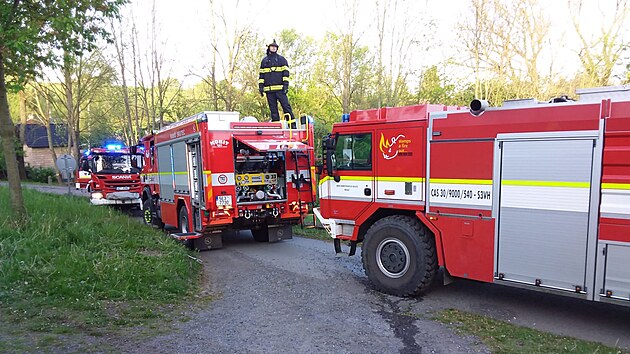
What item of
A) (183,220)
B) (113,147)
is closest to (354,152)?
(183,220)

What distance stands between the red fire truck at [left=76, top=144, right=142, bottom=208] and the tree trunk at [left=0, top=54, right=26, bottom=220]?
756 centimetres

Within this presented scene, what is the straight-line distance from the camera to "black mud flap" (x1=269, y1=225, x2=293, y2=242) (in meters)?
10.8

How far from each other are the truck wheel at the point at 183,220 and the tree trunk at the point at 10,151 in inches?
133

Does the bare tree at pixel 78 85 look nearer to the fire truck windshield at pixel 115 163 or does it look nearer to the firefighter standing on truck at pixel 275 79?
the fire truck windshield at pixel 115 163

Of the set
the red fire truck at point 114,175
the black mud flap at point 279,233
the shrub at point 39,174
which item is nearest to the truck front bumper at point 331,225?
the black mud flap at point 279,233

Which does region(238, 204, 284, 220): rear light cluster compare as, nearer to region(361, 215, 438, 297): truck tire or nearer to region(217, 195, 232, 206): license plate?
region(217, 195, 232, 206): license plate

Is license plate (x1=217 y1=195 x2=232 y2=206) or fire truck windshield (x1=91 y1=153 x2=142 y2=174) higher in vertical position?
fire truck windshield (x1=91 y1=153 x2=142 y2=174)

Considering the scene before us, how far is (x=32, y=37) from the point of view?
301 inches

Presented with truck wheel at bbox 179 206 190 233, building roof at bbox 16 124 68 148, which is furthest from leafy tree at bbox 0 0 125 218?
building roof at bbox 16 124 68 148

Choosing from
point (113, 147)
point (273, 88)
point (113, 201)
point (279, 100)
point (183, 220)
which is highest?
point (273, 88)

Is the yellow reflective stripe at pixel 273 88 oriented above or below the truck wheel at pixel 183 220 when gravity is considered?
above

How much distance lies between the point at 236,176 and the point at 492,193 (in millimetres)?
5963

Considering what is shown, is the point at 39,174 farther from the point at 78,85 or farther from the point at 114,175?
the point at 114,175

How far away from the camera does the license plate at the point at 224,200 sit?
9.40 metres
